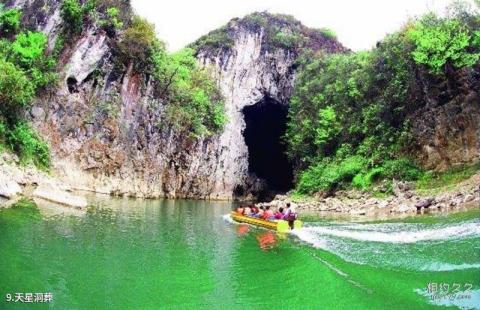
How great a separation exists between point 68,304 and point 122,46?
29571mm

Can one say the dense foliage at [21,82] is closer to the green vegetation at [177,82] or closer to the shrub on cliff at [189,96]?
the green vegetation at [177,82]

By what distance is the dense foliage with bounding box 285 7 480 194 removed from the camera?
2648 centimetres

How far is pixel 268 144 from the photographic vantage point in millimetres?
52250

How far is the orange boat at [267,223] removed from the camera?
62.2ft

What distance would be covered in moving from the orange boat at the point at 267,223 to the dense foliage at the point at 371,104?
33.6 feet

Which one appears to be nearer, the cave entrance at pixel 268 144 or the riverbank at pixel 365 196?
the riverbank at pixel 365 196

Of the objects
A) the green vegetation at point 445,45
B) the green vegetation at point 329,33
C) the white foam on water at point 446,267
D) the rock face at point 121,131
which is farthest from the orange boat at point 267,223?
the green vegetation at point 329,33

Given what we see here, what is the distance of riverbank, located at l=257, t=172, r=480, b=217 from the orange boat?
5.22 m

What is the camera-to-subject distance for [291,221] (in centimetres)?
1912

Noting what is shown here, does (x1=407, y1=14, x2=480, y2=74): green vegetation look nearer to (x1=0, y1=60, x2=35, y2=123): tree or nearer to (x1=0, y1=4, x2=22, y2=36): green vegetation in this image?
(x1=0, y1=60, x2=35, y2=123): tree

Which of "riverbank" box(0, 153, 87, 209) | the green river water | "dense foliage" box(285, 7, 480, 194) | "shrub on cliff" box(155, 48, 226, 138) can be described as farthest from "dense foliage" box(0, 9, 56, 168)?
"dense foliage" box(285, 7, 480, 194)

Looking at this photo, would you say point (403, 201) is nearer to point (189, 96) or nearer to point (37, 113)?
point (189, 96)

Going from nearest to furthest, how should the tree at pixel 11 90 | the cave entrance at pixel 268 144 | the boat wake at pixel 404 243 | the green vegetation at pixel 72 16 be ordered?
the boat wake at pixel 404 243, the tree at pixel 11 90, the green vegetation at pixel 72 16, the cave entrance at pixel 268 144

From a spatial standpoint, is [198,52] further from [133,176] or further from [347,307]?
[347,307]
